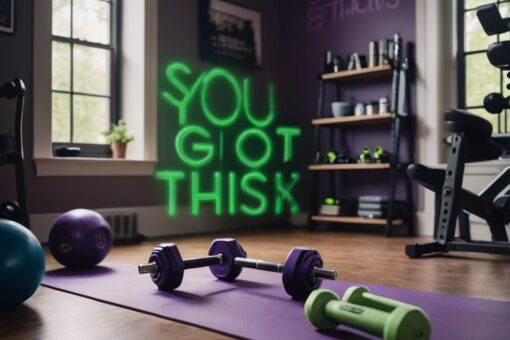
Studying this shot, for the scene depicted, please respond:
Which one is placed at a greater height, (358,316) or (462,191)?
(462,191)

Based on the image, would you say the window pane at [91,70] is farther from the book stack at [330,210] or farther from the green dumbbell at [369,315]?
the green dumbbell at [369,315]

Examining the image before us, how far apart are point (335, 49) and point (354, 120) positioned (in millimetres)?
858

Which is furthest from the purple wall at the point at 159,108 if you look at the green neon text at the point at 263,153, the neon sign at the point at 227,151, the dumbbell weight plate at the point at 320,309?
the dumbbell weight plate at the point at 320,309

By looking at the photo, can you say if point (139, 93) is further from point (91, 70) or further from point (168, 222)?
point (168, 222)

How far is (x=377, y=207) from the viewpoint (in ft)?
15.0

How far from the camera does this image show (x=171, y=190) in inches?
183

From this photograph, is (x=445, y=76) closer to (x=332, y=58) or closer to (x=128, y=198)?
(x=332, y=58)

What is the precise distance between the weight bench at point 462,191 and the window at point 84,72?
2508 millimetres

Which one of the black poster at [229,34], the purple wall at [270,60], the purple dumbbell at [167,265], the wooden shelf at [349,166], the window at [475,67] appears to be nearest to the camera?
the purple dumbbell at [167,265]

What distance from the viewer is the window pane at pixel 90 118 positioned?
4.32 m

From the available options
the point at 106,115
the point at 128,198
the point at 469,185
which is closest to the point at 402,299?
the point at 469,185

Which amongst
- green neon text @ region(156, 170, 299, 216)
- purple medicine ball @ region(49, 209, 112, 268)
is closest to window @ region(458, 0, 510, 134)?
green neon text @ region(156, 170, 299, 216)

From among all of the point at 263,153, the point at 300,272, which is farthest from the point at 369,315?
the point at 263,153

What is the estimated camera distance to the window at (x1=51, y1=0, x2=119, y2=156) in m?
4.20
